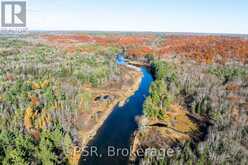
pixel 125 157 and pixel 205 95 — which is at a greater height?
pixel 205 95

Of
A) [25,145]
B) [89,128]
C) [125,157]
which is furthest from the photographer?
[89,128]

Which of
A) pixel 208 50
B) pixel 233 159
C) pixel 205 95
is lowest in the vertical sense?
pixel 233 159

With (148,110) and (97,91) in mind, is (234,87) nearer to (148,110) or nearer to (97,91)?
(148,110)

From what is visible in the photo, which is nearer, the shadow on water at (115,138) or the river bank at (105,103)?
the shadow on water at (115,138)

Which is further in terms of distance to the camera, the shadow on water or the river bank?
the river bank

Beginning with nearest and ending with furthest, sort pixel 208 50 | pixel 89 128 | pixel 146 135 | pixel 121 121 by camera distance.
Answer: pixel 146 135 < pixel 89 128 < pixel 121 121 < pixel 208 50

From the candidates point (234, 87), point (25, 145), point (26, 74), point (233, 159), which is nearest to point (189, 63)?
point (234, 87)

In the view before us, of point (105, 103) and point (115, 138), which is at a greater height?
point (105, 103)

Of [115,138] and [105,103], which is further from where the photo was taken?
[105,103]
